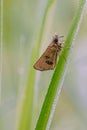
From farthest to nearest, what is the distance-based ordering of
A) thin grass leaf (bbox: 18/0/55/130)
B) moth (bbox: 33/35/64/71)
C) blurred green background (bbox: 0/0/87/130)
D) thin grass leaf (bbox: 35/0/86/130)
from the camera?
blurred green background (bbox: 0/0/87/130)
moth (bbox: 33/35/64/71)
thin grass leaf (bbox: 18/0/55/130)
thin grass leaf (bbox: 35/0/86/130)

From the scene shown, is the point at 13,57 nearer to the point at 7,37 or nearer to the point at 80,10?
the point at 7,37

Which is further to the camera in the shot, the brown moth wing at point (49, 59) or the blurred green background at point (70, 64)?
the blurred green background at point (70, 64)

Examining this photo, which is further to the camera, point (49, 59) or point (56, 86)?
point (49, 59)

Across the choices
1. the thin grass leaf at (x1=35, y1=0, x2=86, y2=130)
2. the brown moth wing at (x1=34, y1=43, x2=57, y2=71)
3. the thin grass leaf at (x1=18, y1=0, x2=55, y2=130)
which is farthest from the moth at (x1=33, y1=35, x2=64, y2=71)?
the thin grass leaf at (x1=35, y1=0, x2=86, y2=130)

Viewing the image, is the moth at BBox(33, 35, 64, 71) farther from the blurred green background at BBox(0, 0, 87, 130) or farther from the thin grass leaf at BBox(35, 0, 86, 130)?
the thin grass leaf at BBox(35, 0, 86, 130)

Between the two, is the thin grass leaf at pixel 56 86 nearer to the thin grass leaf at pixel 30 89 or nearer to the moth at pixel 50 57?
the thin grass leaf at pixel 30 89

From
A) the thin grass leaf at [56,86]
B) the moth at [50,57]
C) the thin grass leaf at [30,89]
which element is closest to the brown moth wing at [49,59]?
the moth at [50,57]

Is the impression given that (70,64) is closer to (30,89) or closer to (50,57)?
(50,57)

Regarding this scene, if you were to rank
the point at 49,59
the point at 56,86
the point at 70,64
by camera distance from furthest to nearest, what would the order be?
1. the point at 70,64
2. the point at 49,59
3. the point at 56,86

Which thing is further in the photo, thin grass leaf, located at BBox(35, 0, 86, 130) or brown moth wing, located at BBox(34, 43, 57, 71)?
brown moth wing, located at BBox(34, 43, 57, 71)

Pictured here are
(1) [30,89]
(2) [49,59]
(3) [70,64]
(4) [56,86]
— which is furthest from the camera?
(3) [70,64]

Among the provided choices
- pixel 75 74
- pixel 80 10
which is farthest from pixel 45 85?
pixel 80 10

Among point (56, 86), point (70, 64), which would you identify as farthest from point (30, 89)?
point (70, 64)
